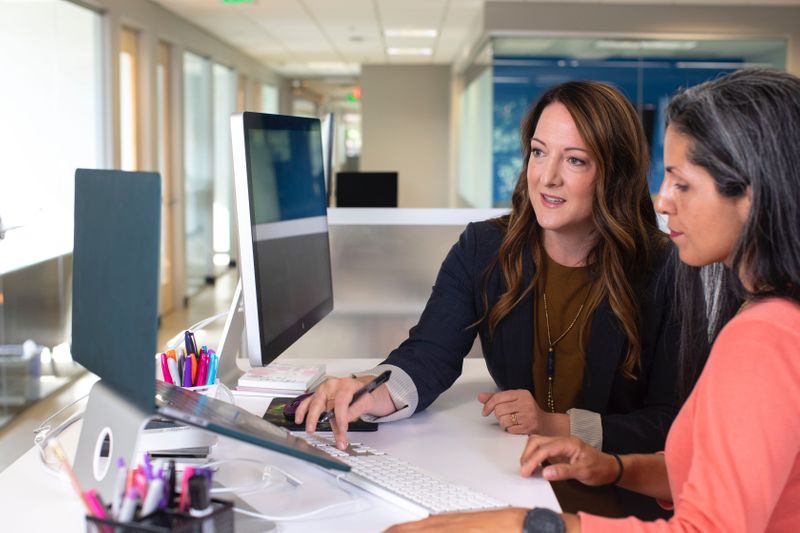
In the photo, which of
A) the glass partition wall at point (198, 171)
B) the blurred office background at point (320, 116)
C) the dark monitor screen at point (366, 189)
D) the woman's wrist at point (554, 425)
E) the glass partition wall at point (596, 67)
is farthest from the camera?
the glass partition wall at point (198, 171)

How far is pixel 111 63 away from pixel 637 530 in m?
6.24

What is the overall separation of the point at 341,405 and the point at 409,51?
10876 millimetres

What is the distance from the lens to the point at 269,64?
1424 cm

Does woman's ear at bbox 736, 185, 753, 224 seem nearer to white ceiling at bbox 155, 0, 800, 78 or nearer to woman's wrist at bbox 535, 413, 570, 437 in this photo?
woman's wrist at bbox 535, 413, 570, 437

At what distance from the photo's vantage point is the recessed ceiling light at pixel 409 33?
9797mm

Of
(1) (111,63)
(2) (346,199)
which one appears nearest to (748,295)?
(2) (346,199)

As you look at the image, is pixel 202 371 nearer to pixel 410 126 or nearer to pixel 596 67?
pixel 596 67

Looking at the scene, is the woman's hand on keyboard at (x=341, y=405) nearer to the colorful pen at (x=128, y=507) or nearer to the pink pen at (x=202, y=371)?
the pink pen at (x=202, y=371)

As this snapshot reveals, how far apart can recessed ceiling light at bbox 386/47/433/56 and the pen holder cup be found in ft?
36.4

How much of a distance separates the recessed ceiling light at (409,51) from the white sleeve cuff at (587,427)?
10.4m

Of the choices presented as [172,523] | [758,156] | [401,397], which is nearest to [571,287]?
[401,397]

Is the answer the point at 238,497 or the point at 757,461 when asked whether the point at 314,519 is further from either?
the point at 757,461

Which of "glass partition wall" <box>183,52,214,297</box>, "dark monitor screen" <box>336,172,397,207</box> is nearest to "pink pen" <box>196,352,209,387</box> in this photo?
"dark monitor screen" <box>336,172,397,207</box>

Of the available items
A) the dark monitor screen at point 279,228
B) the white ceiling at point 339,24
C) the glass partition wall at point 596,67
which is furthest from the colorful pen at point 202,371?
the white ceiling at point 339,24
